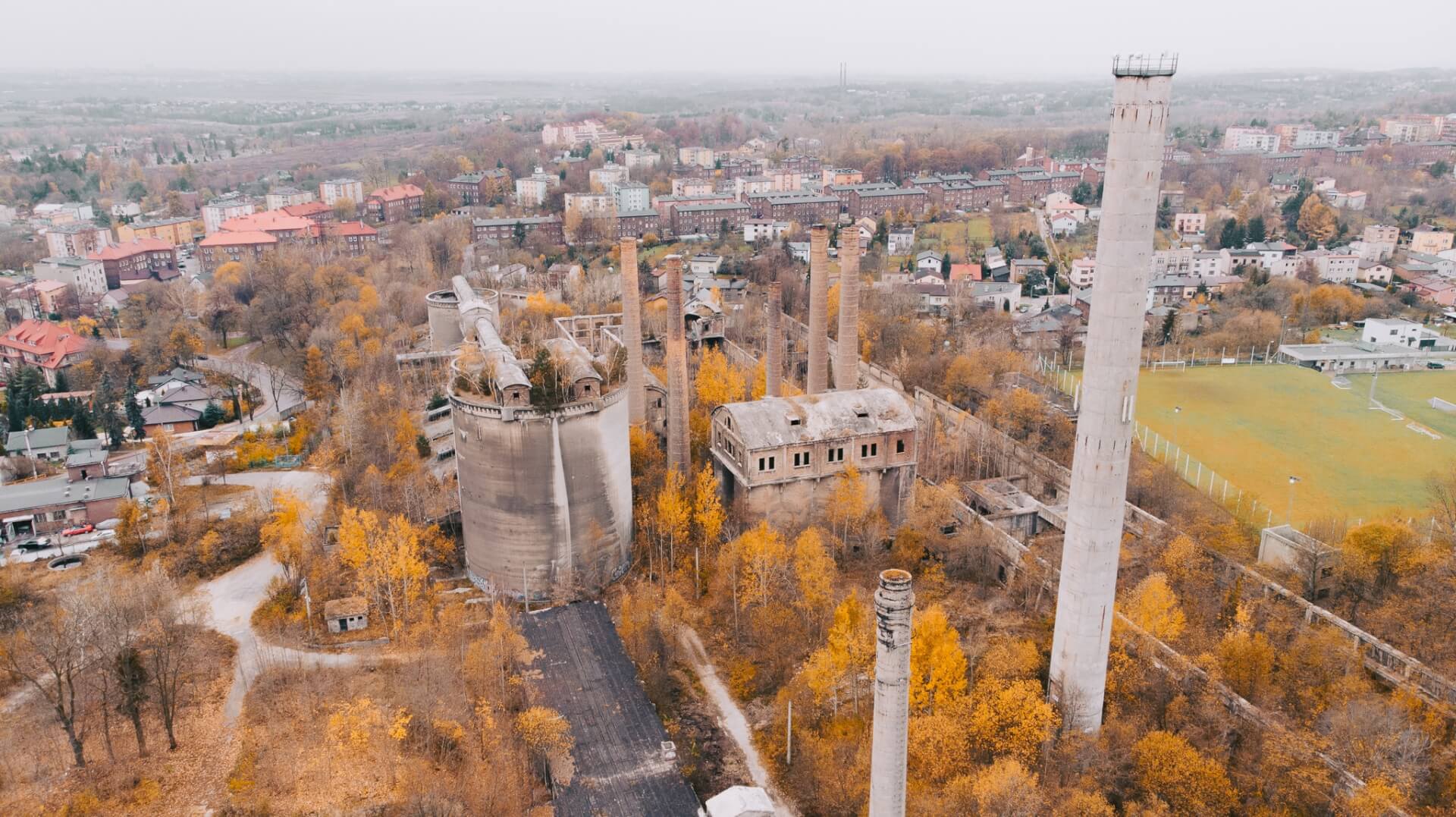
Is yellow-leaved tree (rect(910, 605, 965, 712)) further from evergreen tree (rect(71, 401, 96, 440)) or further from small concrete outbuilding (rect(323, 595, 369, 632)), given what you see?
evergreen tree (rect(71, 401, 96, 440))

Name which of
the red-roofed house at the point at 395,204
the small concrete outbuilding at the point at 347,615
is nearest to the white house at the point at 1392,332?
the small concrete outbuilding at the point at 347,615

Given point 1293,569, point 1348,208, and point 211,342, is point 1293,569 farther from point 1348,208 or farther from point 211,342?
point 1348,208

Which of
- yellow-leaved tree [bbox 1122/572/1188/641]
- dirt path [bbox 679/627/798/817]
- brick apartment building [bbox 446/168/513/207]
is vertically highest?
brick apartment building [bbox 446/168/513/207]

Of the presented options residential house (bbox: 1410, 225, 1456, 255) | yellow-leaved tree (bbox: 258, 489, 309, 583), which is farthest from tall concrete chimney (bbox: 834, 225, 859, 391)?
residential house (bbox: 1410, 225, 1456, 255)

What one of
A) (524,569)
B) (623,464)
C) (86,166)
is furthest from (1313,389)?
(86,166)

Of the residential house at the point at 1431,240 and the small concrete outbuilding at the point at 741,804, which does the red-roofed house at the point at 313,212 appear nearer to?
the small concrete outbuilding at the point at 741,804

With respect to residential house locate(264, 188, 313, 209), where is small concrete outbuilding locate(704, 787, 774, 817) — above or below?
below

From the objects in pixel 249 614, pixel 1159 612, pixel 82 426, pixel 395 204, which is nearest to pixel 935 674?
pixel 1159 612
